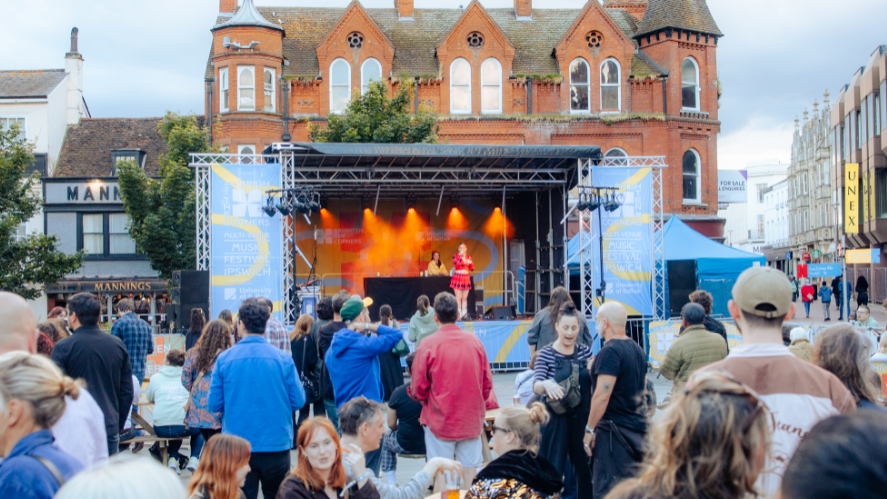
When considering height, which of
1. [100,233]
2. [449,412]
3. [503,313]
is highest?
[100,233]

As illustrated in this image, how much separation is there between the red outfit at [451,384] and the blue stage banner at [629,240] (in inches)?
395

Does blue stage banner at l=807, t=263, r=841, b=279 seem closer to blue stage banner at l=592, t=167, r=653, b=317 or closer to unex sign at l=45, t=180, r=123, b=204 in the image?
blue stage banner at l=592, t=167, r=653, b=317

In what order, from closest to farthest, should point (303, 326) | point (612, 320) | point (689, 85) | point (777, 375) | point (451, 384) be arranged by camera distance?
1. point (777, 375)
2. point (612, 320)
3. point (451, 384)
4. point (303, 326)
5. point (689, 85)

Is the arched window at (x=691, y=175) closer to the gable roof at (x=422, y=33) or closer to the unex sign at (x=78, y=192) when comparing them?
the gable roof at (x=422, y=33)

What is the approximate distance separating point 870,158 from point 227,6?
103ft

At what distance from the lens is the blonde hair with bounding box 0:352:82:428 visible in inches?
98.9

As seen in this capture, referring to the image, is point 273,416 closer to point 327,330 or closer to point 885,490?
point 327,330

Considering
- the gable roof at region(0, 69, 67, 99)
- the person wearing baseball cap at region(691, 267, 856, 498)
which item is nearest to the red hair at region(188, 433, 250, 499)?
the person wearing baseball cap at region(691, 267, 856, 498)

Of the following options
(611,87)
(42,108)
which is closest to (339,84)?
(611,87)

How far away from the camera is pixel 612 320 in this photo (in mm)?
4773

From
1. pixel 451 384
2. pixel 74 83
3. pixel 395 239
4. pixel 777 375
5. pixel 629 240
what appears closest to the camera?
pixel 777 375

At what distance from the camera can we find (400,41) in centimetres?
2714

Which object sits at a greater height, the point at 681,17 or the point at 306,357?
the point at 681,17

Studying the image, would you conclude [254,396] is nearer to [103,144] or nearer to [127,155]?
[127,155]
